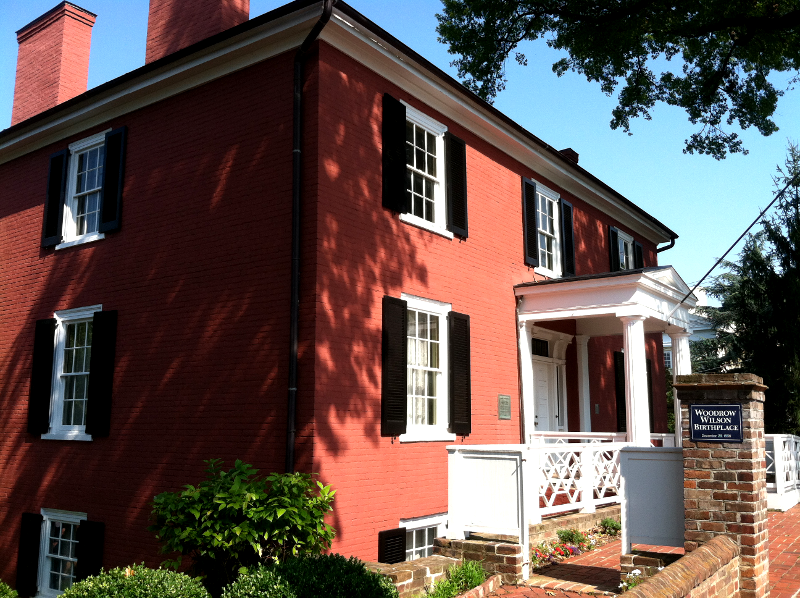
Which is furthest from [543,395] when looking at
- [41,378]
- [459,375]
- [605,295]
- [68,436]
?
[41,378]

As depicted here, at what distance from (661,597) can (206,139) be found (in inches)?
331

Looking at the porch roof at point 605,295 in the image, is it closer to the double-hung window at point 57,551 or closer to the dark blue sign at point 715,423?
the dark blue sign at point 715,423

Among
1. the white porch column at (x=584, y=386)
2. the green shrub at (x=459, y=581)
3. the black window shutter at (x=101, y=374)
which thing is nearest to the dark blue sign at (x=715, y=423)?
the green shrub at (x=459, y=581)

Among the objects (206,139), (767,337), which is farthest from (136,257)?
(767,337)

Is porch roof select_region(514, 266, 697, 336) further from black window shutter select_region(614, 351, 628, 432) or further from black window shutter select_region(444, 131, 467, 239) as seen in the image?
black window shutter select_region(614, 351, 628, 432)

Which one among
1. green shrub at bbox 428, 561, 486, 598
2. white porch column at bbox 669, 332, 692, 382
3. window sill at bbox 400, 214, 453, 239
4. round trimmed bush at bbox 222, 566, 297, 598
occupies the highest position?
window sill at bbox 400, 214, 453, 239

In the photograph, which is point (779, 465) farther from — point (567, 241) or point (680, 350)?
point (567, 241)

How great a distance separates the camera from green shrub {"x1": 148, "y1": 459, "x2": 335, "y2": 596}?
750 centimetres

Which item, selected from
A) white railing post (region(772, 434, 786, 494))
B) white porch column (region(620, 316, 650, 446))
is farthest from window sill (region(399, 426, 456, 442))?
white railing post (region(772, 434, 786, 494))

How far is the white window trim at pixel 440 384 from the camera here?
1030 centimetres

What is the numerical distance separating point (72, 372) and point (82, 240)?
215 cm

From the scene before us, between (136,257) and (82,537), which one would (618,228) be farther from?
(82,537)

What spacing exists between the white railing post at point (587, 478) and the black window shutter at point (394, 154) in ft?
14.7

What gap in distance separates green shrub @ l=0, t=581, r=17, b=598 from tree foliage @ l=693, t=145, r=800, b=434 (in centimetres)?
1671
